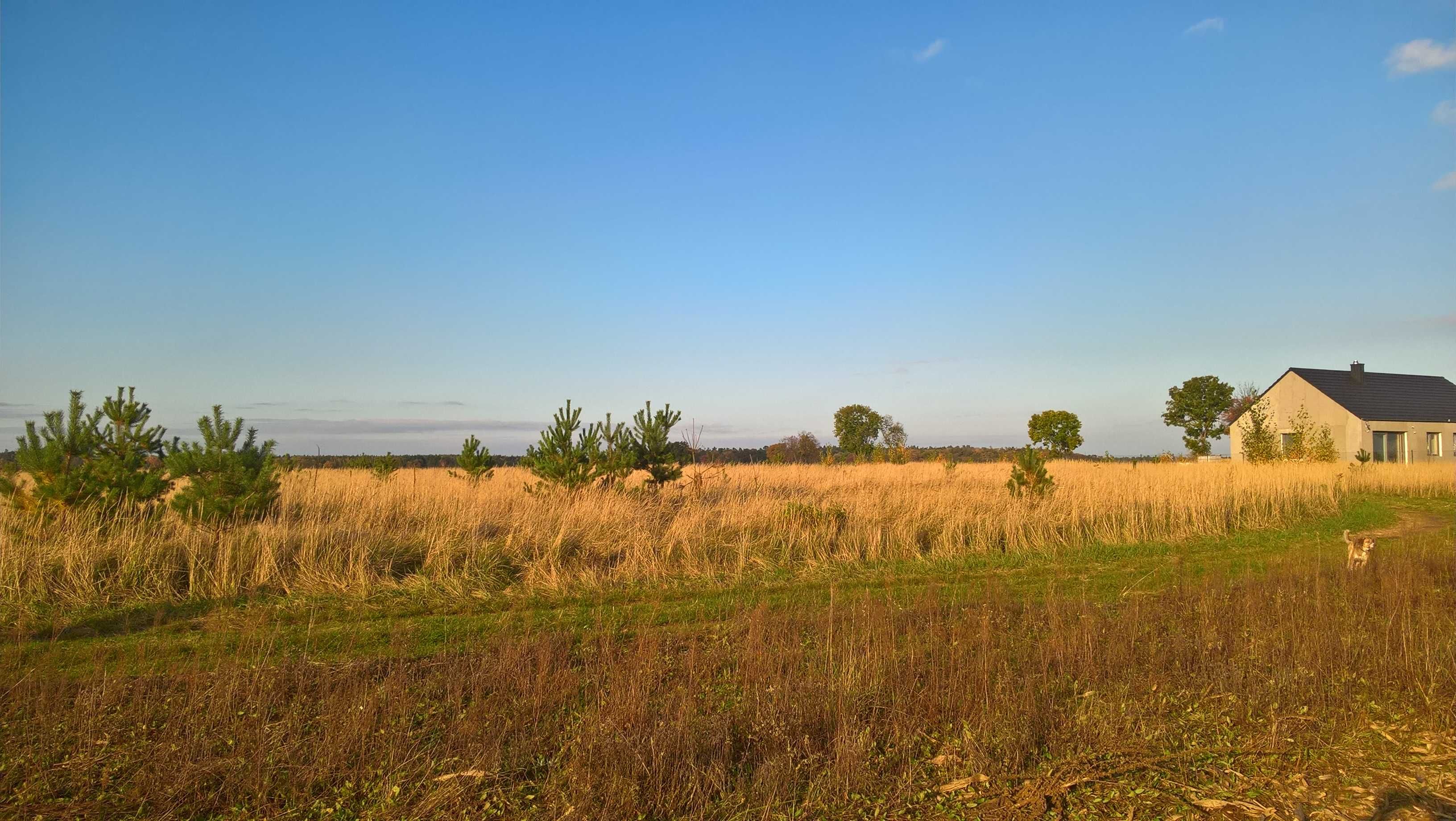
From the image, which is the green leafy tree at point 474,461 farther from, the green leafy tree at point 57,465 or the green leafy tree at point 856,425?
the green leafy tree at point 856,425

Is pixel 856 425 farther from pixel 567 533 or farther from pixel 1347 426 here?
pixel 567 533

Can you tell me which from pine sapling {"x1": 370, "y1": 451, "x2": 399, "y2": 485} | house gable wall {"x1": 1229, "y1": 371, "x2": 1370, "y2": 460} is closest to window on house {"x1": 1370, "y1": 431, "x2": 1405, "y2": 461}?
house gable wall {"x1": 1229, "y1": 371, "x2": 1370, "y2": 460}

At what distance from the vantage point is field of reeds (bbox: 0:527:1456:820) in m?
3.87

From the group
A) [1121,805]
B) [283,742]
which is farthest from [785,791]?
[283,742]

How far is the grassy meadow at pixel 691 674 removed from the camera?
3.94m

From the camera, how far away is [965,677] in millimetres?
5285

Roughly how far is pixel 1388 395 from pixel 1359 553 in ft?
126

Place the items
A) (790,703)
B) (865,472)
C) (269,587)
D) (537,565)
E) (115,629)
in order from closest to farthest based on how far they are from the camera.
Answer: (790,703), (115,629), (269,587), (537,565), (865,472)

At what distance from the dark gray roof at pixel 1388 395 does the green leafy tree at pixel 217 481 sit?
43.0 metres

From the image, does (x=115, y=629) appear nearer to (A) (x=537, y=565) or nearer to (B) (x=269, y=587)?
(B) (x=269, y=587)

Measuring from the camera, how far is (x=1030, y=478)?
15344 mm

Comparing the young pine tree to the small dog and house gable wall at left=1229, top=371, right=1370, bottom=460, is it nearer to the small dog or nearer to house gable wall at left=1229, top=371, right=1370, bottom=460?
the small dog

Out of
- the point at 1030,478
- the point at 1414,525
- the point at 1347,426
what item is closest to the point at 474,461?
the point at 1030,478

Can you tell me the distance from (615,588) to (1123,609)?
17.1 feet
